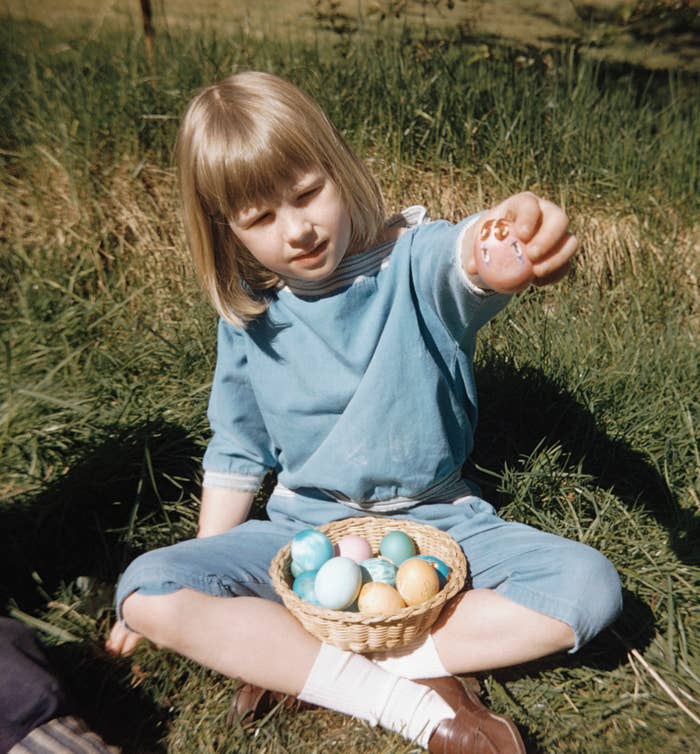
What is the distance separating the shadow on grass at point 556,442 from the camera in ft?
7.98

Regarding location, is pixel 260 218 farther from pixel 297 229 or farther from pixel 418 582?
pixel 418 582

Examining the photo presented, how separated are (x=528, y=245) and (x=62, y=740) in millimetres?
1324

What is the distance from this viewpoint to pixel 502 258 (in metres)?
1.43

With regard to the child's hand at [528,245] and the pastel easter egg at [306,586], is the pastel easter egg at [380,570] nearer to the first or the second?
the pastel easter egg at [306,586]

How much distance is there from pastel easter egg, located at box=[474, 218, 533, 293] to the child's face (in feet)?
1.59

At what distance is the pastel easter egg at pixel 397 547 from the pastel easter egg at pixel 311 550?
15cm

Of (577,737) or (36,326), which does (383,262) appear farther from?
(36,326)

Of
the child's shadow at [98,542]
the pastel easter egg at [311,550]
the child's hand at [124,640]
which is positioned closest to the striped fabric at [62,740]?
the child's shadow at [98,542]

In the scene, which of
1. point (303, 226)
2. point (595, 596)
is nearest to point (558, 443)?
point (595, 596)

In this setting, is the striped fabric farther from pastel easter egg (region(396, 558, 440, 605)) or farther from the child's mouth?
the child's mouth

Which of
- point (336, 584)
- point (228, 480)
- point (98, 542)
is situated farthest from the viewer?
point (98, 542)

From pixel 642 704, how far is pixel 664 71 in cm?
411

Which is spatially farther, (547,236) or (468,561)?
(468,561)

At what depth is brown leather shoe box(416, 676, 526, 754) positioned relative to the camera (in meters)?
1.75
